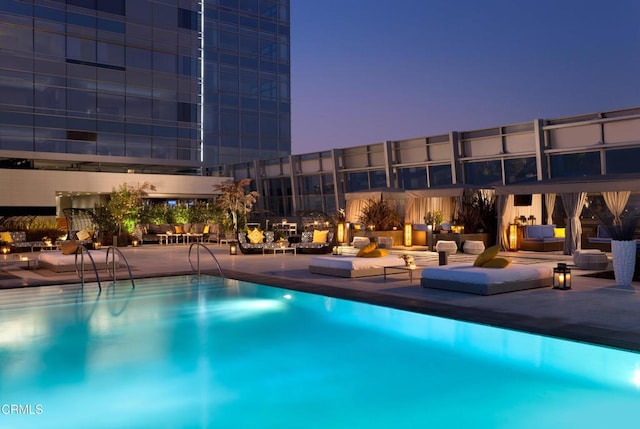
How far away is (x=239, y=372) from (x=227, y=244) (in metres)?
19.3

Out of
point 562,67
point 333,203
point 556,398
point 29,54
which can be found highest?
point 562,67

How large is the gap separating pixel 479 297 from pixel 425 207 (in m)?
15.1

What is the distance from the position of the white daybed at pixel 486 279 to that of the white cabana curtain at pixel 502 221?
29.8ft

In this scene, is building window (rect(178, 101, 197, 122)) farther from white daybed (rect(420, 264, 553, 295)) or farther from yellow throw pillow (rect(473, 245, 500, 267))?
yellow throw pillow (rect(473, 245, 500, 267))

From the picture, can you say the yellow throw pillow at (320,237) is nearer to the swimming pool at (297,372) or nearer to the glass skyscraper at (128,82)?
the swimming pool at (297,372)

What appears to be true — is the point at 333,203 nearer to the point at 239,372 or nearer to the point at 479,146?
the point at 479,146

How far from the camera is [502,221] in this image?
65.1 ft

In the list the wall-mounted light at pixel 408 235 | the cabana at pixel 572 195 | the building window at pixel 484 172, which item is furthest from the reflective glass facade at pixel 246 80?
the cabana at pixel 572 195

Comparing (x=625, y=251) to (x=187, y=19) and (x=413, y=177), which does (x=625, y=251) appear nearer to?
(x=413, y=177)

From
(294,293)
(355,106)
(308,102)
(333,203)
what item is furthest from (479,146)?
(308,102)

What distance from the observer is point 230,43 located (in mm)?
43219

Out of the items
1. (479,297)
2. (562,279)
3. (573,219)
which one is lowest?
(479,297)

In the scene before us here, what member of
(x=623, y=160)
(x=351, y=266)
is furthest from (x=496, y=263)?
(x=623, y=160)

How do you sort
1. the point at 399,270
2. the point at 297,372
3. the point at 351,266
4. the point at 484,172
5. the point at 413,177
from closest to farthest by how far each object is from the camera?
the point at 297,372, the point at 351,266, the point at 399,270, the point at 484,172, the point at 413,177
